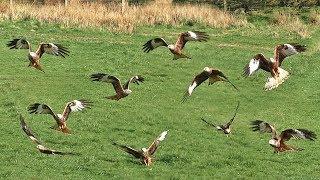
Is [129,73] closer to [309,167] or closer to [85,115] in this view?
[85,115]

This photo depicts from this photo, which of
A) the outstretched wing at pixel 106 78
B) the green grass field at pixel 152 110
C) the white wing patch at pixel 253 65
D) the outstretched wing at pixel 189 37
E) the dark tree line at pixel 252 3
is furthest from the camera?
the dark tree line at pixel 252 3

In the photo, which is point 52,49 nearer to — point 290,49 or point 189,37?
point 189,37

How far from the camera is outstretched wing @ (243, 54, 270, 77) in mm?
12148

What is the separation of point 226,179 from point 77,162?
12.8 ft

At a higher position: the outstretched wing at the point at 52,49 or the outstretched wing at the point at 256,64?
the outstretched wing at the point at 256,64

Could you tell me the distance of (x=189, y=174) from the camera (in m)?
18.2

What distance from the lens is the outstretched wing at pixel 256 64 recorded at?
39.9 ft

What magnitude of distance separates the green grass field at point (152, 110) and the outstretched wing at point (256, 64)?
6014 millimetres

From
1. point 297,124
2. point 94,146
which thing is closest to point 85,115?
point 94,146

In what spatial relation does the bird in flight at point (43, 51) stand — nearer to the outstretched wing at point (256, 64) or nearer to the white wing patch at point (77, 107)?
the white wing patch at point (77, 107)

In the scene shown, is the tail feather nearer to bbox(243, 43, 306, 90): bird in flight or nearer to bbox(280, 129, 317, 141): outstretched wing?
bbox(243, 43, 306, 90): bird in flight

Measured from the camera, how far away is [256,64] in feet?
40.6

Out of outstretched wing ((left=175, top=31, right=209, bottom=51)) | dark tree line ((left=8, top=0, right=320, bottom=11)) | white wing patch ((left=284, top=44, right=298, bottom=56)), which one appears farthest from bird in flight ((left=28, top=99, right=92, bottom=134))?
dark tree line ((left=8, top=0, right=320, bottom=11))

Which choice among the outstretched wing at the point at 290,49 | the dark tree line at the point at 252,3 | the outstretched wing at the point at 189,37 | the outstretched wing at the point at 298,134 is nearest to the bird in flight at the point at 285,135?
the outstretched wing at the point at 298,134
